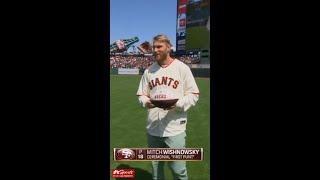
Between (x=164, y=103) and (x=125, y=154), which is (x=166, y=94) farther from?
(x=125, y=154)

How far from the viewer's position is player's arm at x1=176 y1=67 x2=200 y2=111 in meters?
8.18

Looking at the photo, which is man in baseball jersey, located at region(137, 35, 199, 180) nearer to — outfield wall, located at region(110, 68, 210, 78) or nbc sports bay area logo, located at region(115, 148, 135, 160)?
outfield wall, located at region(110, 68, 210, 78)

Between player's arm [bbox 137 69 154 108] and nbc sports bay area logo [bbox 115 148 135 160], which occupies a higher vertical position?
player's arm [bbox 137 69 154 108]

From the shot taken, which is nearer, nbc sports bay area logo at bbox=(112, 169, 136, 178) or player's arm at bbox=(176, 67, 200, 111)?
player's arm at bbox=(176, 67, 200, 111)

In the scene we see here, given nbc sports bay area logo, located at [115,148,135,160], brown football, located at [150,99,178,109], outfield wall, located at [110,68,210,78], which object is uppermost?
outfield wall, located at [110,68,210,78]

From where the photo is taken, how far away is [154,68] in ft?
27.2

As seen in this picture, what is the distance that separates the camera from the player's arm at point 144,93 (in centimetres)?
825

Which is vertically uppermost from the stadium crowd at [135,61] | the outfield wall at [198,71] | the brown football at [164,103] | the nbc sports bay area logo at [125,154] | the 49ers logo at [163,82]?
the stadium crowd at [135,61]

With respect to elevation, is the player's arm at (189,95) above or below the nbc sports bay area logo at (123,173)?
above
